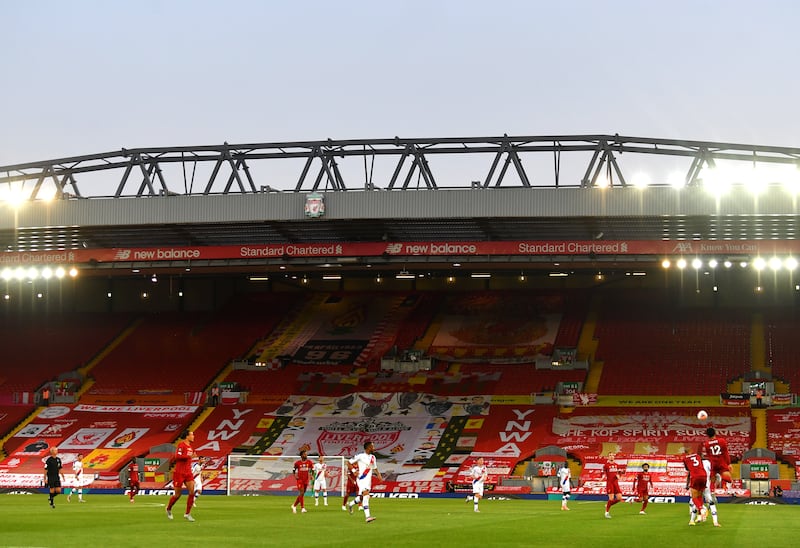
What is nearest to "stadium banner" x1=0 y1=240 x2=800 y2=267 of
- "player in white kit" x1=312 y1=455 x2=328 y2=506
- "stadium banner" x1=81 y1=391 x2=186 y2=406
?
"stadium banner" x1=81 y1=391 x2=186 y2=406

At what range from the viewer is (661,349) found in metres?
59.4

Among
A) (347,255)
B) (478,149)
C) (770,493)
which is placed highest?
(478,149)

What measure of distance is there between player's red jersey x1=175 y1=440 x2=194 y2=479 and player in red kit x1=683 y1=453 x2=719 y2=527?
11.4 meters

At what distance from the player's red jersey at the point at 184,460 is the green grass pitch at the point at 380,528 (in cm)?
114

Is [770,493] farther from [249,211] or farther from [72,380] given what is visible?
[72,380]

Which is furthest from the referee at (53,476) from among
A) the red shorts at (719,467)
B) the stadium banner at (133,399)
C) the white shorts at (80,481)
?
the stadium banner at (133,399)

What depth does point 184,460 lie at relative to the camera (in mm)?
25969

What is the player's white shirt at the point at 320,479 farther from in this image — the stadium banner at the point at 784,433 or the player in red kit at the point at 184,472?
the stadium banner at the point at 784,433

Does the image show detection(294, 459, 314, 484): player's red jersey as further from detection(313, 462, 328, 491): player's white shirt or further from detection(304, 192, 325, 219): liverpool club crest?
detection(304, 192, 325, 219): liverpool club crest

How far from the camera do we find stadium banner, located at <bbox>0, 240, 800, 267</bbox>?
47906 mm

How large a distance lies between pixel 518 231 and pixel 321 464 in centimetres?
1653

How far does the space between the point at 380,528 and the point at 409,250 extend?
2734cm

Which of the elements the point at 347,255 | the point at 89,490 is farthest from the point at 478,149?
the point at 89,490

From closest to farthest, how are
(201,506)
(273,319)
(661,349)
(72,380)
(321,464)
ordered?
1. (201,506)
2. (321,464)
3. (661,349)
4. (72,380)
5. (273,319)
